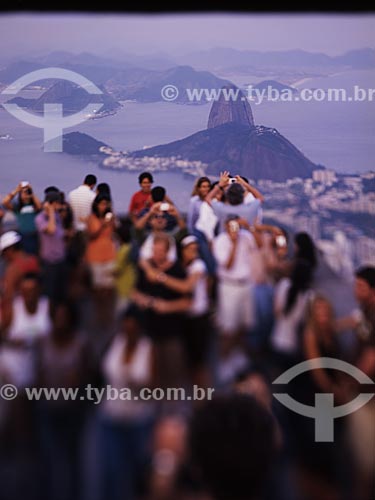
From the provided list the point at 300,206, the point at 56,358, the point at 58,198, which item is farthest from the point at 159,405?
the point at 300,206

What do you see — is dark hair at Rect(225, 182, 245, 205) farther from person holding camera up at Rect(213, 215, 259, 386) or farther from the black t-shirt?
the black t-shirt

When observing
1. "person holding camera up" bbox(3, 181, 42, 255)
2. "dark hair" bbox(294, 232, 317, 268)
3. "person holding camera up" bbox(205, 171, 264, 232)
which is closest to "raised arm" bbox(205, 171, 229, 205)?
"person holding camera up" bbox(205, 171, 264, 232)

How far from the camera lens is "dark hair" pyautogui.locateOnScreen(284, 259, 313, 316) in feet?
7.92

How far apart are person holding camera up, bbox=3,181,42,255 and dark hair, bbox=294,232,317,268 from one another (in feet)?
4.22

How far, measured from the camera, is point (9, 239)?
2725 millimetres

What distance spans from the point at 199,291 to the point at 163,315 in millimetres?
206

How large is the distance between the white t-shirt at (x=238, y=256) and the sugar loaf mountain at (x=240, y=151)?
30.7 inches

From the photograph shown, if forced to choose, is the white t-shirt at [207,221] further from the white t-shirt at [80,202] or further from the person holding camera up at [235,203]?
the white t-shirt at [80,202]

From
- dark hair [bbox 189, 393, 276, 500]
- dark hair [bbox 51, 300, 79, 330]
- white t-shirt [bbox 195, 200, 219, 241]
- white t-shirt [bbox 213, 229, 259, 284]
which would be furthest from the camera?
white t-shirt [bbox 195, 200, 219, 241]

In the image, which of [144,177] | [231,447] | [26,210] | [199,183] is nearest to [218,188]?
[199,183]

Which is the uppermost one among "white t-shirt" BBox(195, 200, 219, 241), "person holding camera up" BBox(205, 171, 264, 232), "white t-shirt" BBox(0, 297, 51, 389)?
"person holding camera up" BBox(205, 171, 264, 232)

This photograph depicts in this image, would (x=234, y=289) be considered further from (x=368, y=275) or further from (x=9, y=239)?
(x=9, y=239)

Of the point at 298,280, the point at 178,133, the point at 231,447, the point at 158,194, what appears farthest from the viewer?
the point at 178,133

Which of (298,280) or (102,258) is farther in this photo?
(102,258)
